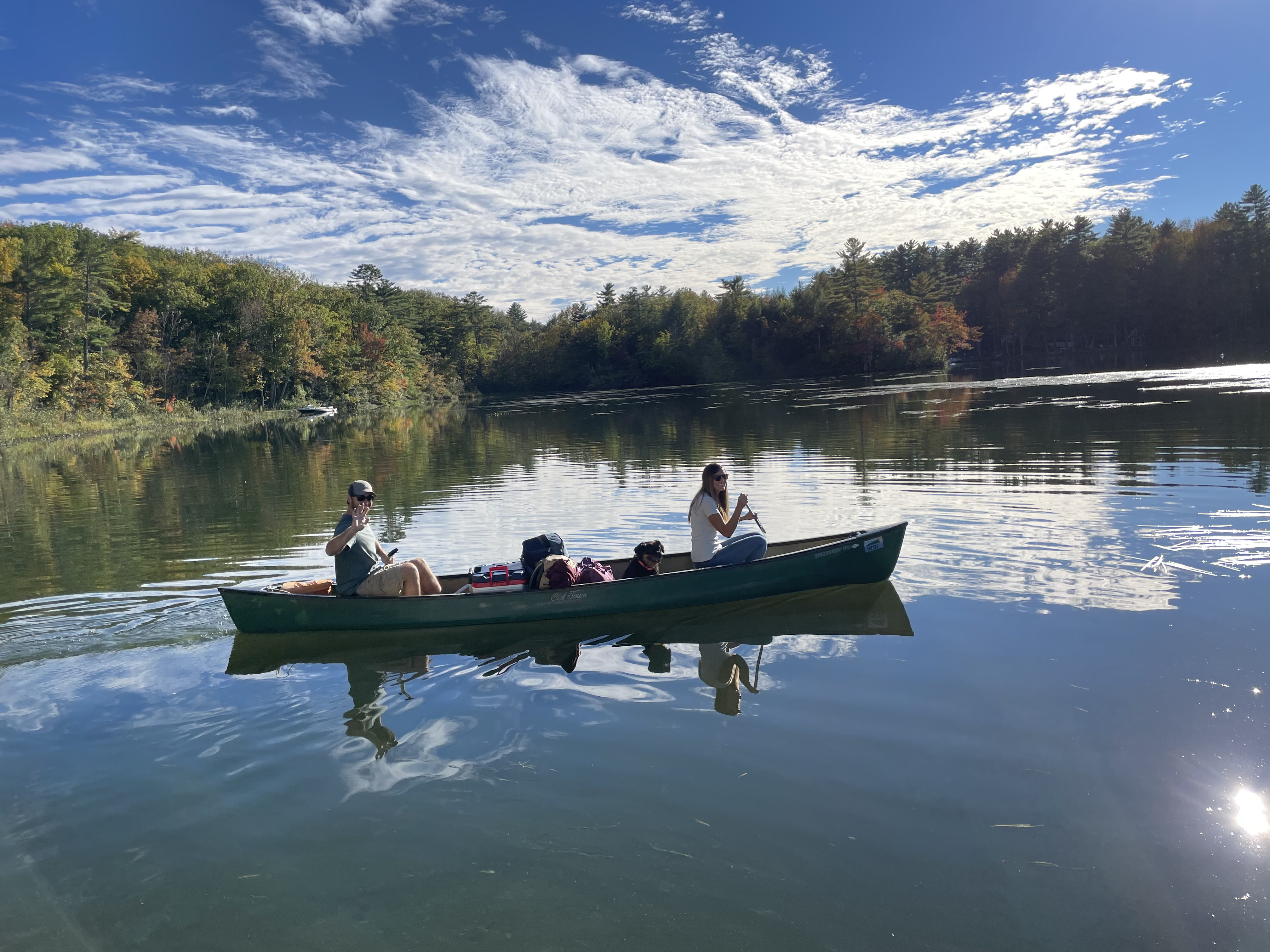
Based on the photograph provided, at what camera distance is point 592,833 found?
441 cm

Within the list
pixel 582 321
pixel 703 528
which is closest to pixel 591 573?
pixel 703 528

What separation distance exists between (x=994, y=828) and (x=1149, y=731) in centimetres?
166

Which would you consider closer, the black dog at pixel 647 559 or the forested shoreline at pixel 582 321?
the black dog at pixel 647 559

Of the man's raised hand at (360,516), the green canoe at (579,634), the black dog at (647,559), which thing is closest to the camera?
the green canoe at (579,634)

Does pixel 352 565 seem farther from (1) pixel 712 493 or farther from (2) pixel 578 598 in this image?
(1) pixel 712 493

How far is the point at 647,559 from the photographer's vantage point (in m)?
8.27

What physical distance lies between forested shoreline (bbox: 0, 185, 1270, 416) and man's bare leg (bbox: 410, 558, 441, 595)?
42.7m

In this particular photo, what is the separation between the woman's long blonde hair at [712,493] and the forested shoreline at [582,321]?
146 ft

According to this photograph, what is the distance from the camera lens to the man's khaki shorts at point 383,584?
790 cm

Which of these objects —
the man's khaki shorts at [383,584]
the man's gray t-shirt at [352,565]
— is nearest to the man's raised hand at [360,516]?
the man's gray t-shirt at [352,565]

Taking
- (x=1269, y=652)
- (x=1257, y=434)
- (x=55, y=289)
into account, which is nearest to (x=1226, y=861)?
(x=1269, y=652)

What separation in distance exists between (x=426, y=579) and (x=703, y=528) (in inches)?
116

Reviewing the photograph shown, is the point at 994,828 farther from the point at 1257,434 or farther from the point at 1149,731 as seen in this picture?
the point at 1257,434

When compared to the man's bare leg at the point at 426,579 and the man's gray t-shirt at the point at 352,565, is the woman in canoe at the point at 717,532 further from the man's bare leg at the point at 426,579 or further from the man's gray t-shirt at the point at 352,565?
the man's gray t-shirt at the point at 352,565
